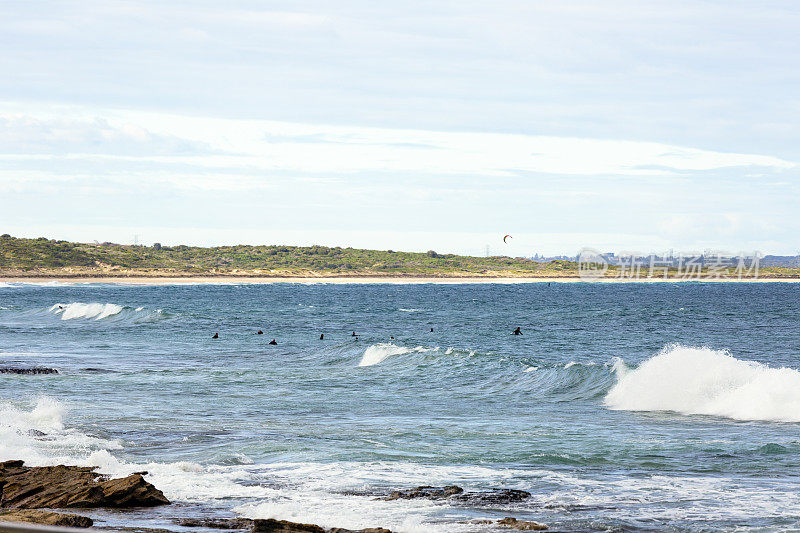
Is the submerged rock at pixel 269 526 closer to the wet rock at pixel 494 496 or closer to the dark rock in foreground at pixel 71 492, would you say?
the dark rock in foreground at pixel 71 492

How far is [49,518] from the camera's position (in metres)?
13.2

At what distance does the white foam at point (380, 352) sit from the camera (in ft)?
154

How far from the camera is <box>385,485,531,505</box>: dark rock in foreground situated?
16047 millimetres

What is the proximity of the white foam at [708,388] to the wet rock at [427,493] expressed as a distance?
47.6 ft

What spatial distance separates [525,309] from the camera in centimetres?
10944

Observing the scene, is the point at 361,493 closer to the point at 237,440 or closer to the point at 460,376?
the point at 237,440

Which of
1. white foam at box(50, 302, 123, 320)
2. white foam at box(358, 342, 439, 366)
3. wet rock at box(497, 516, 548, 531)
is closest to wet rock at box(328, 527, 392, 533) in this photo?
wet rock at box(497, 516, 548, 531)

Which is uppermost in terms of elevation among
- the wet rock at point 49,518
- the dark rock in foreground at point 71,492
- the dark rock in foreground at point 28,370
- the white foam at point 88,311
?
the wet rock at point 49,518

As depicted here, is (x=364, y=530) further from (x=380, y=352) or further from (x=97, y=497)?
(x=380, y=352)

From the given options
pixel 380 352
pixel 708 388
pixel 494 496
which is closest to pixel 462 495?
pixel 494 496

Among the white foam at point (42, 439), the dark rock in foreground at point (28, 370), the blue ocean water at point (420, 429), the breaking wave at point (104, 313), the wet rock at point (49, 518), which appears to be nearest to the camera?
the wet rock at point (49, 518)

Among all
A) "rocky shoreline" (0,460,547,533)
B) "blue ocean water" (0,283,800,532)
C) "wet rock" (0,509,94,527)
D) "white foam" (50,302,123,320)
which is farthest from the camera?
"white foam" (50,302,123,320)

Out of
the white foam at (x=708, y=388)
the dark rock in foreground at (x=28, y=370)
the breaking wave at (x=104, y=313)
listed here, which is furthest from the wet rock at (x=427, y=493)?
the breaking wave at (x=104, y=313)

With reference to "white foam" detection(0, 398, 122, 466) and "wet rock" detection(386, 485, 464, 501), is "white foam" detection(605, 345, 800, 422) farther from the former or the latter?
"white foam" detection(0, 398, 122, 466)
